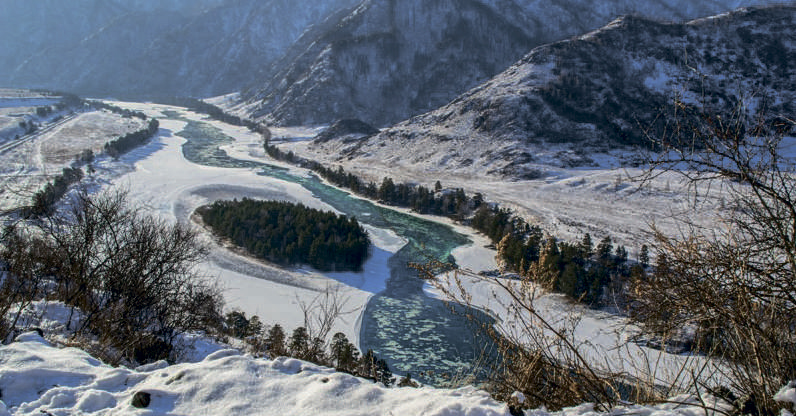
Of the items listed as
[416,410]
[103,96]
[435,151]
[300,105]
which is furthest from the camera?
[103,96]

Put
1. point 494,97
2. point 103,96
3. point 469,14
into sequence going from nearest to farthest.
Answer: point 494,97 → point 469,14 → point 103,96

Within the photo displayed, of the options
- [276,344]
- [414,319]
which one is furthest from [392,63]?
[276,344]

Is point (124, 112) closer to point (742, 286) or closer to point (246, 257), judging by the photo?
point (246, 257)

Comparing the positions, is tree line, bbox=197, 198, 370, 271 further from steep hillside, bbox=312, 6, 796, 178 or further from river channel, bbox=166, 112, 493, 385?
steep hillside, bbox=312, 6, 796, 178

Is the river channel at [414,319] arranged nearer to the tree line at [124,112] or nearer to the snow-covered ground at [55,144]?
the snow-covered ground at [55,144]

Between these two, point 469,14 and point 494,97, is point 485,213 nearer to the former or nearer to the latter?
point 494,97

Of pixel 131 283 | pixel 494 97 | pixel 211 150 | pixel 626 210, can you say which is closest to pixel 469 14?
pixel 494 97

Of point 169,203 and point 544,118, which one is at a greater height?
point 544,118

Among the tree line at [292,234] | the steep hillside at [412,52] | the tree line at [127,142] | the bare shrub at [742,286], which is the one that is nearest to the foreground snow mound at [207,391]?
the bare shrub at [742,286]
